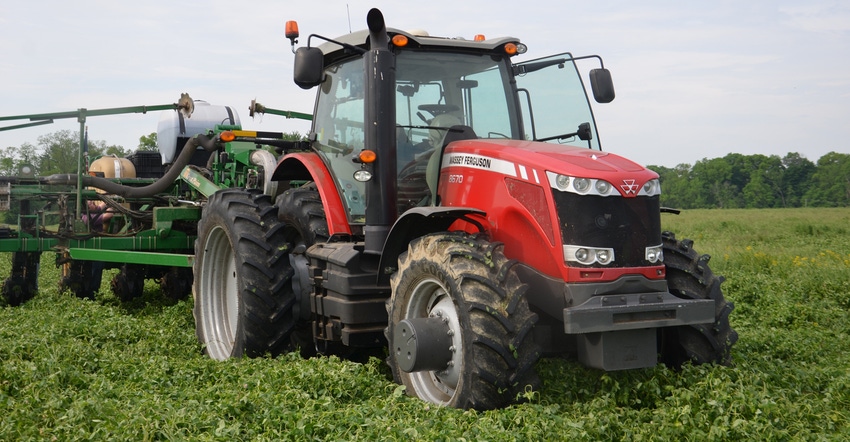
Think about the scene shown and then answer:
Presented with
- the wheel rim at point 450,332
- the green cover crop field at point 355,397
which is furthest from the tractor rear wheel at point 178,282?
the wheel rim at point 450,332

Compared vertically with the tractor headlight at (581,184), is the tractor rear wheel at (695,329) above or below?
below

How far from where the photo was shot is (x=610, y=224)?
4938mm

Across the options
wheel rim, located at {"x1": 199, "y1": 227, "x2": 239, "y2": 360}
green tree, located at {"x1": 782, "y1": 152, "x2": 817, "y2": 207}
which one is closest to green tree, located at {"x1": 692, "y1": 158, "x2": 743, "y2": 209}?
green tree, located at {"x1": 782, "y1": 152, "x2": 817, "y2": 207}

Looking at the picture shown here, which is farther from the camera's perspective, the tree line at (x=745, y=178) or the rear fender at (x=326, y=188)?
the tree line at (x=745, y=178)

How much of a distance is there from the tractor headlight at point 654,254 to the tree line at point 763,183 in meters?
69.4

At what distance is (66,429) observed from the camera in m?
4.49

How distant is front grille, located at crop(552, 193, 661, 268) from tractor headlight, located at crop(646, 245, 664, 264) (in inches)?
1.0

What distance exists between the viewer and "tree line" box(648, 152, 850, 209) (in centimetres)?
7306

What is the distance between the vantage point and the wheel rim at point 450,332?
196 inches

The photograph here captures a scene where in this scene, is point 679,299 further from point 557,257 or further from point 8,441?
point 8,441

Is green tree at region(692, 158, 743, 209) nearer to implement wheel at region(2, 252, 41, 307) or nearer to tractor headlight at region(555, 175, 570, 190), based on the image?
implement wheel at region(2, 252, 41, 307)

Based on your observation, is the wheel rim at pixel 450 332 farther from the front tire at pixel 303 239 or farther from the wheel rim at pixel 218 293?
the wheel rim at pixel 218 293

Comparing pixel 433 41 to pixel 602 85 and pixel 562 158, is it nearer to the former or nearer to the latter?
pixel 602 85

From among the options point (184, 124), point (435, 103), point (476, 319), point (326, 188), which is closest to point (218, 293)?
point (326, 188)
